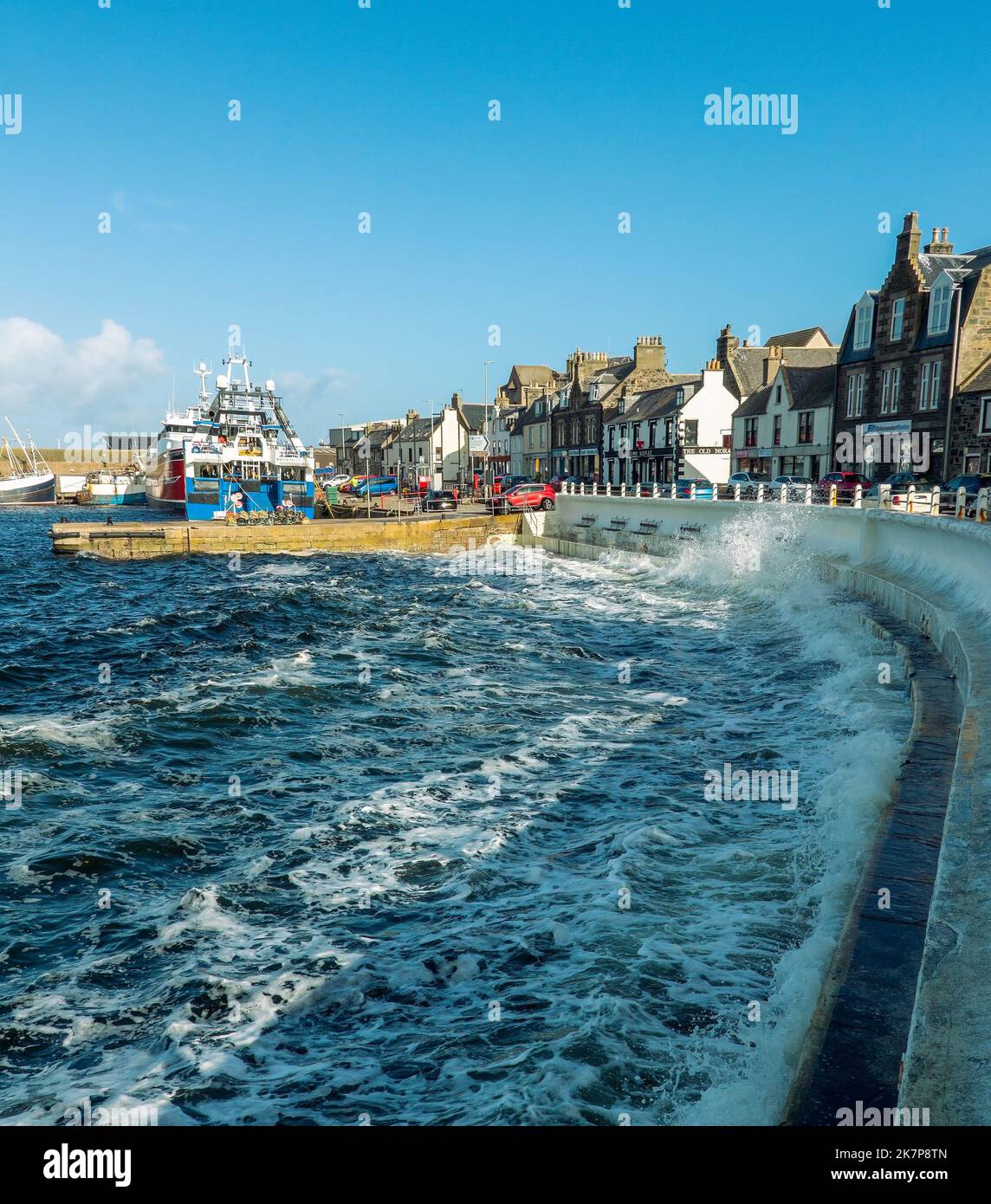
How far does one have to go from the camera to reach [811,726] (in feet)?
39.1

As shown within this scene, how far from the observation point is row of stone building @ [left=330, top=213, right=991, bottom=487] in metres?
37.6

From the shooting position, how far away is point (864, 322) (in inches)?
1767

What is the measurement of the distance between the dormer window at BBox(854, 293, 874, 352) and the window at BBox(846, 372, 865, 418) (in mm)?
1436

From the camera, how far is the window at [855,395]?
147 feet

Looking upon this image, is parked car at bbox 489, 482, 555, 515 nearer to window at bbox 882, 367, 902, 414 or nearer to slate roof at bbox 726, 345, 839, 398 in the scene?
window at bbox 882, 367, 902, 414

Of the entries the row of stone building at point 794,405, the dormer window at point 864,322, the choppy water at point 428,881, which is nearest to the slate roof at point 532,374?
the row of stone building at point 794,405

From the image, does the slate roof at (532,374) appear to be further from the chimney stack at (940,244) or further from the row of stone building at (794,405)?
the chimney stack at (940,244)

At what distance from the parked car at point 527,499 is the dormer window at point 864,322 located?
18.0 m

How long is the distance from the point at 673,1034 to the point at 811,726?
7230mm

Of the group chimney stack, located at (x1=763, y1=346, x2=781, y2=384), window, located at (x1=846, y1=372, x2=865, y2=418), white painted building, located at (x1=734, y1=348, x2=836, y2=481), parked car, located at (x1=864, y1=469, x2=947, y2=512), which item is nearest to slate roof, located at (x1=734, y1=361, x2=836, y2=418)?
white painted building, located at (x1=734, y1=348, x2=836, y2=481)

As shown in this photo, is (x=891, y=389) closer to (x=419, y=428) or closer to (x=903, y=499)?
(x=903, y=499)

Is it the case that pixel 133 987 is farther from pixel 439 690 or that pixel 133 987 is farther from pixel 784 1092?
pixel 439 690

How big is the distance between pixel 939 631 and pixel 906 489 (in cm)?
1876
